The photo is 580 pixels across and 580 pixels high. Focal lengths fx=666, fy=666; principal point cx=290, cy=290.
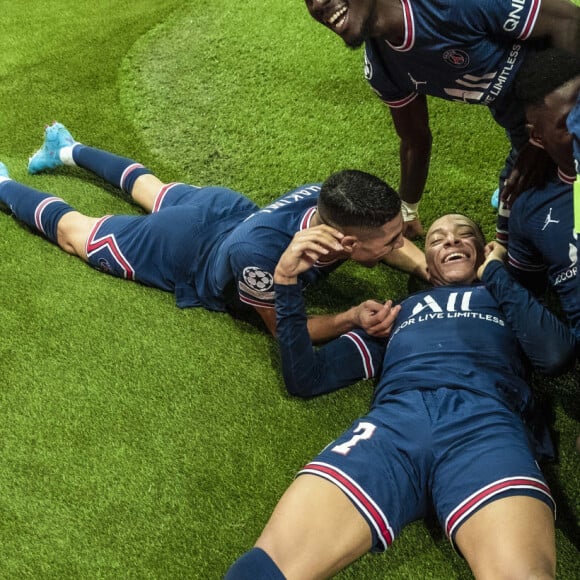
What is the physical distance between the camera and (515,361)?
218 centimetres

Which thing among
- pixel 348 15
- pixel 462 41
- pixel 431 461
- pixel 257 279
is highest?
pixel 348 15

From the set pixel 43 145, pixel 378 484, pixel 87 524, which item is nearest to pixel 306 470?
pixel 378 484

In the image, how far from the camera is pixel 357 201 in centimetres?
222

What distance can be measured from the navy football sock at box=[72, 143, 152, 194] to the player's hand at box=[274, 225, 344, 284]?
4.69 feet

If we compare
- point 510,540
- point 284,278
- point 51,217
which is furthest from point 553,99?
point 51,217

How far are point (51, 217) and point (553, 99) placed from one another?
224 centimetres

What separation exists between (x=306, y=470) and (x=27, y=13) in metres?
4.82

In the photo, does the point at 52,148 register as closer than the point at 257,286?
No

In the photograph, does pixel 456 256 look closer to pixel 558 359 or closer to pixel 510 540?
pixel 558 359

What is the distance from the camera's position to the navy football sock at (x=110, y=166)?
3.35m

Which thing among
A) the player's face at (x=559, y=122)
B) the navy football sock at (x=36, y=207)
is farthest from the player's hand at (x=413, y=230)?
the navy football sock at (x=36, y=207)

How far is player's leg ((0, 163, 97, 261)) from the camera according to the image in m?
3.07

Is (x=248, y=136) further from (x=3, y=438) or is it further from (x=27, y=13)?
(x=27, y=13)

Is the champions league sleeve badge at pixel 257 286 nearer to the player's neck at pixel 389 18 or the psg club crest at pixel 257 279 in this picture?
the psg club crest at pixel 257 279
